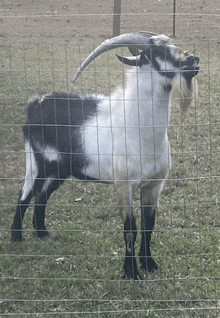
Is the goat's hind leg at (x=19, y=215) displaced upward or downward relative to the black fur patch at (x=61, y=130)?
downward

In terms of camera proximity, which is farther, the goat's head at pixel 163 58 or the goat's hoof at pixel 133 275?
the goat's hoof at pixel 133 275

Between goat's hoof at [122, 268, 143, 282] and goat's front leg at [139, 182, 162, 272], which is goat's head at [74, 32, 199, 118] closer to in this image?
goat's front leg at [139, 182, 162, 272]

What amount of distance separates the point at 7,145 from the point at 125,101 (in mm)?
3212

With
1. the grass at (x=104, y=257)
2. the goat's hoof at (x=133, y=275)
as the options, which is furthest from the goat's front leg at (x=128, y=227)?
the grass at (x=104, y=257)

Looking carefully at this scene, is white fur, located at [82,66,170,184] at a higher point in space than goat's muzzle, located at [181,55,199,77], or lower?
lower

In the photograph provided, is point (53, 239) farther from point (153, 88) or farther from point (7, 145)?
point (7, 145)

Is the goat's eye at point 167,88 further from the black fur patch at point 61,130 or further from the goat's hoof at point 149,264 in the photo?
the goat's hoof at point 149,264

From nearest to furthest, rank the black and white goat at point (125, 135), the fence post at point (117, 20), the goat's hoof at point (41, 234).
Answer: the black and white goat at point (125, 135)
the goat's hoof at point (41, 234)
the fence post at point (117, 20)

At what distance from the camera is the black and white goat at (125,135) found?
3787mm

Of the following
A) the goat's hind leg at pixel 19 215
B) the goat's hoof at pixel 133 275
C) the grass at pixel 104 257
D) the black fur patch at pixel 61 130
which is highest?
the black fur patch at pixel 61 130

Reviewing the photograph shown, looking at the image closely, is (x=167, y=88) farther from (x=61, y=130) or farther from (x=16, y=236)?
(x=16, y=236)

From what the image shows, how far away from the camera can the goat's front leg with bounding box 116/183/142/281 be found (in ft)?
13.2

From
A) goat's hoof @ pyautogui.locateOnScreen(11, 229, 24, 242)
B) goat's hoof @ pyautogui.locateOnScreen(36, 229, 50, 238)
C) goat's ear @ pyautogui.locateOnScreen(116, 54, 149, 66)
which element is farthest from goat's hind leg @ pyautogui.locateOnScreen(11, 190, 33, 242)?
goat's ear @ pyautogui.locateOnScreen(116, 54, 149, 66)

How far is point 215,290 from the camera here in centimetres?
397
